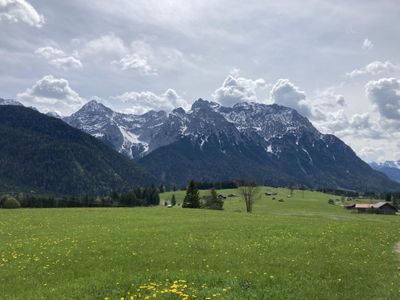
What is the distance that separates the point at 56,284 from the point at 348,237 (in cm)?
2272

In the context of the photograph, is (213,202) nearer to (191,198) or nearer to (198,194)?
(198,194)

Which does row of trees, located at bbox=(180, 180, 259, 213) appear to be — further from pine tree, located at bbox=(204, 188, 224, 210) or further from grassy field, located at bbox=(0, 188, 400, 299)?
grassy field, located at bbox=(0, 188, 400, 299)

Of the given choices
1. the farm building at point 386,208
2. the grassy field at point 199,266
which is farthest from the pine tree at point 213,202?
the grassy field at point 199,266

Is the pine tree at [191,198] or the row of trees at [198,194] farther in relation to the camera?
the row of trees at [198,194]

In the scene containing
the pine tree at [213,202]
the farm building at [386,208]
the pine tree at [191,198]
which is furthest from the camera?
the farm building at [386,208]

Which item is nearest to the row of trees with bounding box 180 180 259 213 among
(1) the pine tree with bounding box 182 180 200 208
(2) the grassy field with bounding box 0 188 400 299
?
(1) the pine tree with bounding box 182 180 200 208

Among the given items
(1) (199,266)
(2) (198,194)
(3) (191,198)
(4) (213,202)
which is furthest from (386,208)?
(1) (199,266)

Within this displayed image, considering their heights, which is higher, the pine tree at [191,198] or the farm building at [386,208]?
the pine tree at [191,198]

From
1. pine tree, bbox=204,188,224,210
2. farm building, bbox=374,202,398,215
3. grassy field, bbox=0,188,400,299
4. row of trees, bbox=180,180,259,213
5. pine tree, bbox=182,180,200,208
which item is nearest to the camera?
grassy field, bbox=0,188,400,299

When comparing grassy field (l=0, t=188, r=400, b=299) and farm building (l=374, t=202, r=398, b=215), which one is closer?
grassy field (l=0, t=188, r=400, b=299)

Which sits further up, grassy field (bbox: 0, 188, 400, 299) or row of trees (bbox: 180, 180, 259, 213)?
row of trees (bbox: 180, 180, 259, 213)

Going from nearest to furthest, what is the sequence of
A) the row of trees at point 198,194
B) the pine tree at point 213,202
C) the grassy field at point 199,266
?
the grassy field at point 199,266
the row of trees at point 198,194
the pine tree at point 213,202

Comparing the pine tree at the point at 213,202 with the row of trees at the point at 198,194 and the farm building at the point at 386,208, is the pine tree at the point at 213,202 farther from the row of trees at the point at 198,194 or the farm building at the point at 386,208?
the farm building at the point at 386,208

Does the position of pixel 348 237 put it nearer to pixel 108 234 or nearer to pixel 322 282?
pixel 322 282
